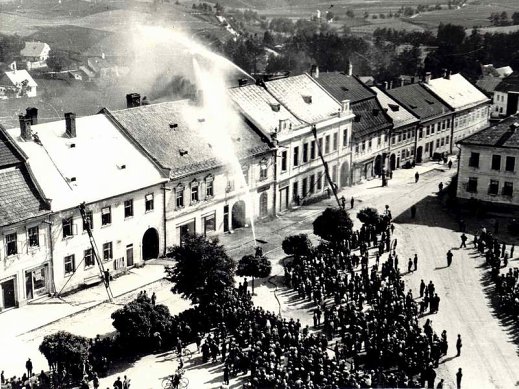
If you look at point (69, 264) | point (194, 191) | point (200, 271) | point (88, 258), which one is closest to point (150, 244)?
point (194, 191)

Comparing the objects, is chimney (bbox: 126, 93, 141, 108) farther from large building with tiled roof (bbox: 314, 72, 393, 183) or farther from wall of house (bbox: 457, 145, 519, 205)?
wall of house (bbox: 457, 145, 519, 205)

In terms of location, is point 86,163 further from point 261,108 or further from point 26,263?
point 261,108

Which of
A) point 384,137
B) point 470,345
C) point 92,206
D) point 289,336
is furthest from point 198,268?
point 384,137

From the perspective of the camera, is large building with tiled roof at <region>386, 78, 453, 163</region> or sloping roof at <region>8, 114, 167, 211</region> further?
large building with tiled roof at <region>386, 78, 453, 163</region>

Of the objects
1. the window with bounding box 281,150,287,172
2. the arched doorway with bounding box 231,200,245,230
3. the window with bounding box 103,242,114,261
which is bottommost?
the arched doorway with bounding box 231,200,245,230

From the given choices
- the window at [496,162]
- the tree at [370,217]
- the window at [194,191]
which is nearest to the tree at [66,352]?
the window at [194,191]

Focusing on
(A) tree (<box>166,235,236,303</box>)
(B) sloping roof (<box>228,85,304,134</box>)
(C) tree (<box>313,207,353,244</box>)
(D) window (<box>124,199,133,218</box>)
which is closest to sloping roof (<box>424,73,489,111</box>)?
(B) sloping roof (<box>228,85,304,134</box>)

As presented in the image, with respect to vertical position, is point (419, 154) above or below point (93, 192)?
below
